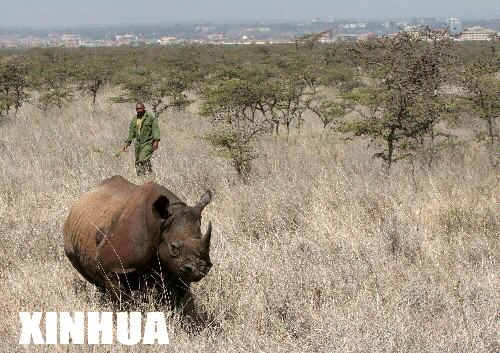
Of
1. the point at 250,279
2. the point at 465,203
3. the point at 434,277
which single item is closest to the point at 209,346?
the point at 250,279

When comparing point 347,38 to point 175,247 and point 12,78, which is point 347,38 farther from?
point 175,247

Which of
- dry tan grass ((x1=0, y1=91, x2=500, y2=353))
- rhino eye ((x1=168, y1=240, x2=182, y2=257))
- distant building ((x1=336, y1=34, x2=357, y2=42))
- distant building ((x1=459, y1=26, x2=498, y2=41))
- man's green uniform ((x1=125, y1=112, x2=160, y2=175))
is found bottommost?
dry tan grass ((x1=0, y1=91, x2=500, y2=353))

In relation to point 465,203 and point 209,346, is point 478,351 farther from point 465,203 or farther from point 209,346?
point 465,203

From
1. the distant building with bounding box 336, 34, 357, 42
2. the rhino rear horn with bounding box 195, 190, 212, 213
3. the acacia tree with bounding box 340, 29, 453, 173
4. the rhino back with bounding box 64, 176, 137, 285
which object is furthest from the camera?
the distant building with bounding box 336, 34, 357, 42

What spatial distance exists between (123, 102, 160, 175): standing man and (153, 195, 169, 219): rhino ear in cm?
598

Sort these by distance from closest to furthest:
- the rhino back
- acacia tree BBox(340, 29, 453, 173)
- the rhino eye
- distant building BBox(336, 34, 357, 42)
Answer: the rhino eye → the rhino back → acacia tree BBox(340, 29, 453, 173) → distant building BBox(336, 34, 357, 42)

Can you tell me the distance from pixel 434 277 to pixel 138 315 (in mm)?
2552

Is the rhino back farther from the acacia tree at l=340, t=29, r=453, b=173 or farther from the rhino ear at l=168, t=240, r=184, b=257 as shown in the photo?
the acacia tree at l=340, t=29, r=453, b=173

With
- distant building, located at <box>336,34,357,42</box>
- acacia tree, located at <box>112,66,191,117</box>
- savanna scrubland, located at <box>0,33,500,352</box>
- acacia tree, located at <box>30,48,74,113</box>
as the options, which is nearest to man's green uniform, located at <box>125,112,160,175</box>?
savanna scrubland, located at <box>0,33,500,352</box>

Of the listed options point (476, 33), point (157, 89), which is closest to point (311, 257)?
point (476, 33)

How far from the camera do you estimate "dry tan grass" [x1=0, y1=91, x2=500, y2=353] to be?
3.71 m

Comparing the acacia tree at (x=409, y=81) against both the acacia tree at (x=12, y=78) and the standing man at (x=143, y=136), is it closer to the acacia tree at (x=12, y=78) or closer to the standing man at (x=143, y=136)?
the standing man at (x=143, y=136)

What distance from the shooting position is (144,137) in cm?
986

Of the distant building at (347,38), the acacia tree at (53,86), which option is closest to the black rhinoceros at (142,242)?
the distant building at (347,38)
